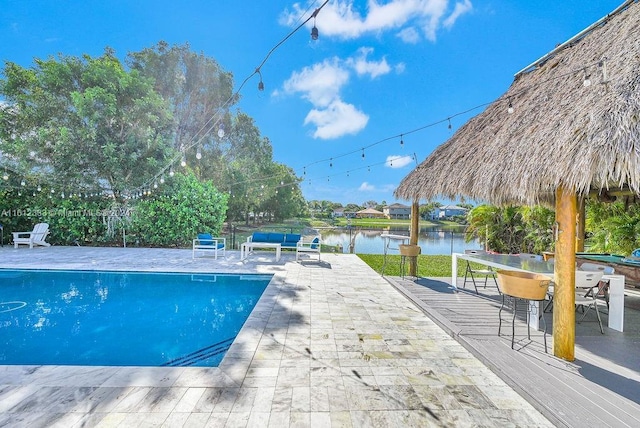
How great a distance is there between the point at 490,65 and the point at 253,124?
14743 mm

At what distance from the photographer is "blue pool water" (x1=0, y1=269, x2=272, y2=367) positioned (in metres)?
3.57

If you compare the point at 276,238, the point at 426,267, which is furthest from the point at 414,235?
the point at 276,238

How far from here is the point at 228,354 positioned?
10.2 ft

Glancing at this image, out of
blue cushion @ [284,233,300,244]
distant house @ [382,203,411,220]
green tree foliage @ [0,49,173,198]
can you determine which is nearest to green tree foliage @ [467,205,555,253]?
blue cushion @ [284,233,300,244]

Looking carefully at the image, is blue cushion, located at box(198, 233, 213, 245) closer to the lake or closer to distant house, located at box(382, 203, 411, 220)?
the lake

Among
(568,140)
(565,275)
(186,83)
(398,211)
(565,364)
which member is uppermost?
(186,83)

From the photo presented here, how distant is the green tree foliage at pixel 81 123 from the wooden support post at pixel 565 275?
12.8 meters

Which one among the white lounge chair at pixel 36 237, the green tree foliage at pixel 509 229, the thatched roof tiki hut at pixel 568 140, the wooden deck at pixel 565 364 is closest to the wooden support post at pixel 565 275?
the thatched roof tiki hut at pixel 568 140

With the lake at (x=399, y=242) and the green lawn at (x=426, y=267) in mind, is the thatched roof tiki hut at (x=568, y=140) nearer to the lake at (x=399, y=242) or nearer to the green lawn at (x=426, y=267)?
the green lawn at (x=426, y=267)

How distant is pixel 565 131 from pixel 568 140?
0.18 metres

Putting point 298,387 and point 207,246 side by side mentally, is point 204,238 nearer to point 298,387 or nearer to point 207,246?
point 207,246

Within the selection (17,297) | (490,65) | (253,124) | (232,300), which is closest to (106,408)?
(232,300)

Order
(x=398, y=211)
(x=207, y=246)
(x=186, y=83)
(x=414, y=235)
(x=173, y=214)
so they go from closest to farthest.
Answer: (x=414, y=235) < (x=207, y=246) < (x=173, y=214) < (x=186, y=83) < (x=398, y=211)

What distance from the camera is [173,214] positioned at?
11.6 meters
